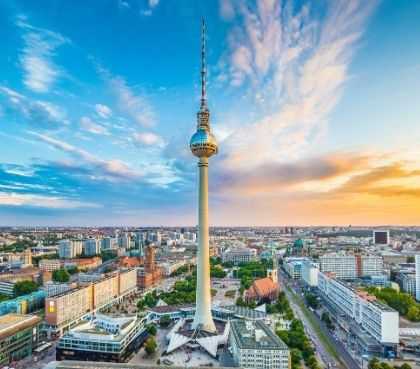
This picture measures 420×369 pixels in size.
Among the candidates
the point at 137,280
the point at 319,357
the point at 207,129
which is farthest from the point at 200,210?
the point at 137,280

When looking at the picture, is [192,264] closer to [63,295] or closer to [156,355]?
[63,295]

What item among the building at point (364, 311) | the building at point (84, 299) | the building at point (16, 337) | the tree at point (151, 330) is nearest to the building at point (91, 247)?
the building at point (84, 299)

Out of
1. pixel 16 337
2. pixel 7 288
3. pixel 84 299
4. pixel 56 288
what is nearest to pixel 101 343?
pixel 16 337

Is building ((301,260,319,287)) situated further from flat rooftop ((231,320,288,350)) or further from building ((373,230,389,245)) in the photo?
building ((373,230,389,245))

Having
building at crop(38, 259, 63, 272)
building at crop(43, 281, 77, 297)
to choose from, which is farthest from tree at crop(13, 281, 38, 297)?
building at crop(38, 259, 63, 272)

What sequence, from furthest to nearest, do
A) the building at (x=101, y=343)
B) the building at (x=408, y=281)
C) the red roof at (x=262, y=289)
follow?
1. the building at (x=408, y=281)
2. the red roof at (x=262, y=289)
3. the building at (x=101, y=343)

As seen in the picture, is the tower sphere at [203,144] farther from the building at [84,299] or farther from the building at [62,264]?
the building at [62,264]
